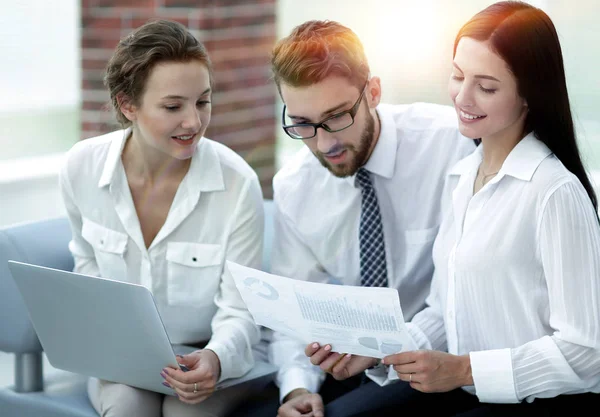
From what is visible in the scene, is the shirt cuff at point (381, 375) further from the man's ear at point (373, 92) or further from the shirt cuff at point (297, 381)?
the man's ear at point (373, 92)

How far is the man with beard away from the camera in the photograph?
6.85 feet

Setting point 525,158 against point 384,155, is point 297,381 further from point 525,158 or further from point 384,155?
point 525,158

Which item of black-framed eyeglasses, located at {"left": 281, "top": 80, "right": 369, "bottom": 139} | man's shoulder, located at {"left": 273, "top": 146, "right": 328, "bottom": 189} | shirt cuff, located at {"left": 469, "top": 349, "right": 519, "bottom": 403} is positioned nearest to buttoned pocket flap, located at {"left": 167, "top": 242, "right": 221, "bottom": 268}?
man's shoulder, located at {"left": 273, "top": 146, "right": 328, "bottom": 189}

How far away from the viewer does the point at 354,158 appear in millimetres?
2176

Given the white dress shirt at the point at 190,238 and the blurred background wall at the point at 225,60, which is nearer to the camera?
the white dress shirt at the point at 190,238

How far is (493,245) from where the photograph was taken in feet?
5.82

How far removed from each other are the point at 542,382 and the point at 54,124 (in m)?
3.59

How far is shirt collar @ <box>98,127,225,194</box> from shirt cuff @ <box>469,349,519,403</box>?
81cm

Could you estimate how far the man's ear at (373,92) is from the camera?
2.18 m

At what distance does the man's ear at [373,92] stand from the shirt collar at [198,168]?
0.41 metres

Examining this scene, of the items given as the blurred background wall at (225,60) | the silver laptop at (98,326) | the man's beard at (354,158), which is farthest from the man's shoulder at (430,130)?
the blurred background wall at (225,60)

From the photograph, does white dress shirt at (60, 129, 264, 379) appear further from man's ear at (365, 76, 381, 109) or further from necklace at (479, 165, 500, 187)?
necklace at (479, 165, 500, 187)

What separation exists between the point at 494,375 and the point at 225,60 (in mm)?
2430

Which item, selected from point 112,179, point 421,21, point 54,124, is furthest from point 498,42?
point 54,124
